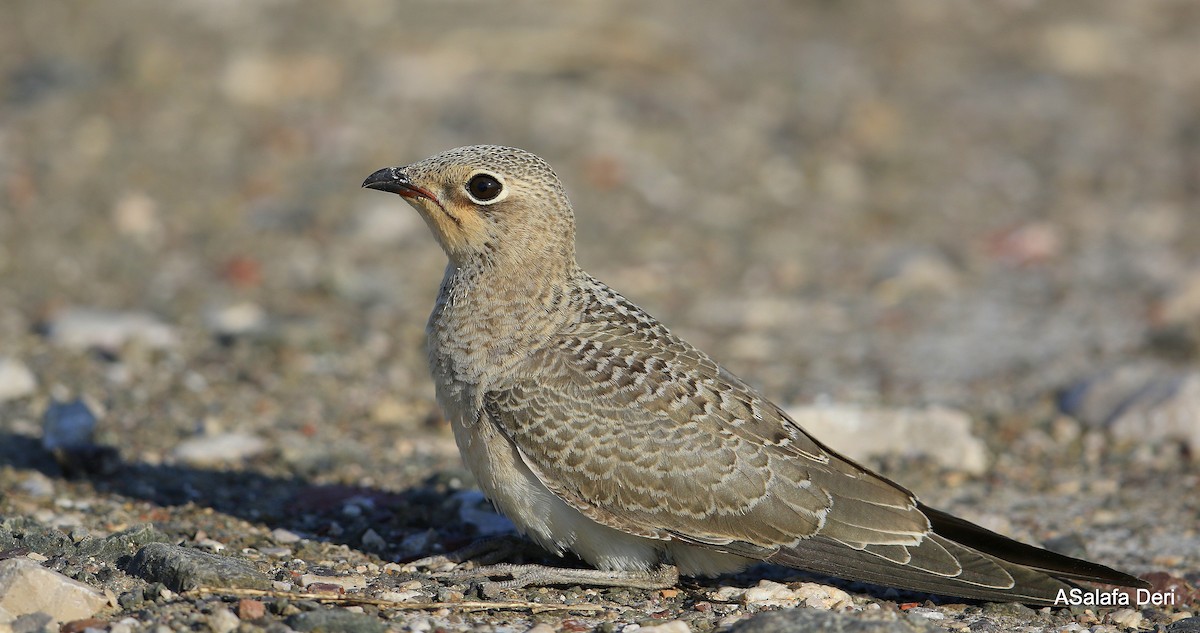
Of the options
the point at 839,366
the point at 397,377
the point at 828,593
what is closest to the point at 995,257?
the point at 839,366

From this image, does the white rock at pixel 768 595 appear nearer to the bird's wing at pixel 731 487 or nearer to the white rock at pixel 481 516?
the bird's wing at pixel 731 487

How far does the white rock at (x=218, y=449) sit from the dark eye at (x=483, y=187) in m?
2.34

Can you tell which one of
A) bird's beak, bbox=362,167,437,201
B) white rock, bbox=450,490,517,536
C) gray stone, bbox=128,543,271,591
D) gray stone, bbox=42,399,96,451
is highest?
bird's beak, bbox=362,167,437,201

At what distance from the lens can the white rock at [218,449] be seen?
699 cm

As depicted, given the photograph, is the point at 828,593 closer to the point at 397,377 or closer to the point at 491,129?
the point at 397,377

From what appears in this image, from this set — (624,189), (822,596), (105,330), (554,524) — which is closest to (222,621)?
(554,524)

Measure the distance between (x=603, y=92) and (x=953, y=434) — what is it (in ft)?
19.1

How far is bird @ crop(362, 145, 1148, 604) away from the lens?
17.1 ft

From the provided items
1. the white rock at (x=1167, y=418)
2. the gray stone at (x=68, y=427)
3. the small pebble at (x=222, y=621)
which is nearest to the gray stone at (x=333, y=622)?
the small pebble at (x=222, y=621)

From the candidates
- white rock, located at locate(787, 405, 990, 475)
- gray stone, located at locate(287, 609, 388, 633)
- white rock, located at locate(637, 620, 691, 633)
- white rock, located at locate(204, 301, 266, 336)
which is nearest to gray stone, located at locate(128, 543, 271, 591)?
gray stone, located at locate(287, 609, 388, 633)

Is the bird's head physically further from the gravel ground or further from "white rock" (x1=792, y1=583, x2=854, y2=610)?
"white rock" (x1=792, y1=583, x2=854, y2=610)

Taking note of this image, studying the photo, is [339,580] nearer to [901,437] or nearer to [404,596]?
[404,596]

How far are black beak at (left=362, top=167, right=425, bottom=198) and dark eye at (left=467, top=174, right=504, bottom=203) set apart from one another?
222 millimetres

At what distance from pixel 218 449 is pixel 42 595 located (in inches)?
94.6
